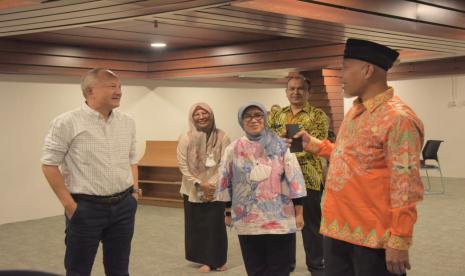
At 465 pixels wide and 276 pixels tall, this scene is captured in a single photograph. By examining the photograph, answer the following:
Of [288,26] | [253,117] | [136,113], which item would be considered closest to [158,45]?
[136,113]

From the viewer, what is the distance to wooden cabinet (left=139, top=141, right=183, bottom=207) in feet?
30.3

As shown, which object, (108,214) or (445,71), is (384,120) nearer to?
(108,214)

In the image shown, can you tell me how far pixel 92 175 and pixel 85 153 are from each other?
0.13 meters

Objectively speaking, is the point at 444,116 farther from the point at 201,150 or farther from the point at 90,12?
the point at 90,12

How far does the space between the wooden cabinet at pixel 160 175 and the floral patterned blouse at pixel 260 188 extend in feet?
17.7

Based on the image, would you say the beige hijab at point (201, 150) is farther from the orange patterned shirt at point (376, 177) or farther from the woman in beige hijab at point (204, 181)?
the orange patterned shirt at point (376, 177)

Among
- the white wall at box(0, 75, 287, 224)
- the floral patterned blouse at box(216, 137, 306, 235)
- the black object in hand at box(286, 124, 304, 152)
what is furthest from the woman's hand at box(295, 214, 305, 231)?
the white wall at box(0, 75, 287, 224)

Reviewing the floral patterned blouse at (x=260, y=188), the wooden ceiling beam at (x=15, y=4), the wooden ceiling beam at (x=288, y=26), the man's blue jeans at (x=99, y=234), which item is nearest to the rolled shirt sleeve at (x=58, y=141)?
→ the man's blue jeans at (x=99, y=234)

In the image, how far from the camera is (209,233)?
17.0ft

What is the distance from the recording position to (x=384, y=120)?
241cm

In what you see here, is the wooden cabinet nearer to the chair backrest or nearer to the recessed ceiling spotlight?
the recessed ceiling spotlight

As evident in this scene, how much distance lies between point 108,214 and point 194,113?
1947mm

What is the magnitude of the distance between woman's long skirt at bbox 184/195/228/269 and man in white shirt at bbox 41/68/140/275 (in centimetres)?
180

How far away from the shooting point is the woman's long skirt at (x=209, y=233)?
5180mm
